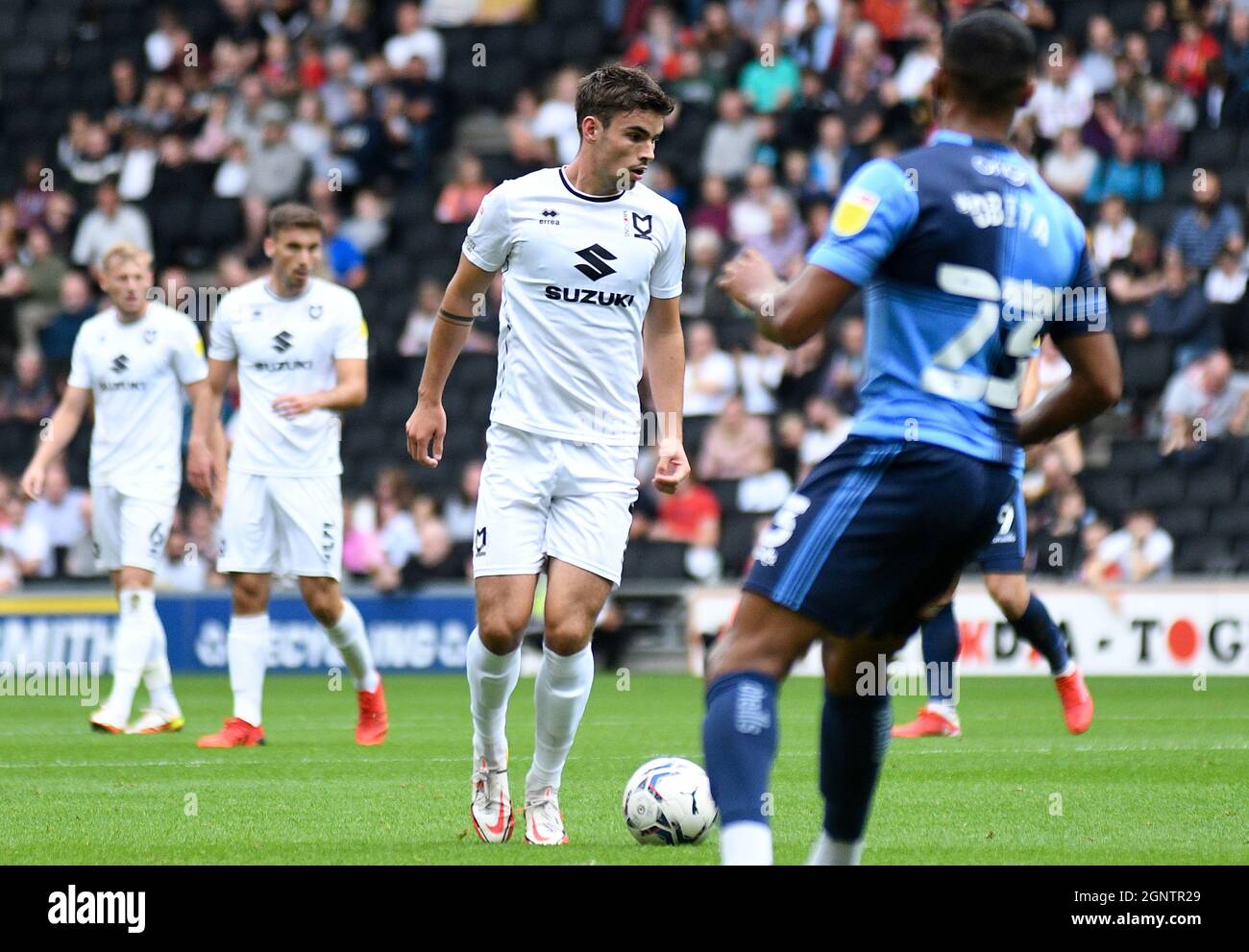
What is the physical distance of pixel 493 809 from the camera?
675 centimetres

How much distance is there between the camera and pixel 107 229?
2164 cm

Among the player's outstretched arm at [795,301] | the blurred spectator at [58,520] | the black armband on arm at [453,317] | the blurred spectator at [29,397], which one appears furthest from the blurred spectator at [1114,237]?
the player's outstretched arm at [795,301]

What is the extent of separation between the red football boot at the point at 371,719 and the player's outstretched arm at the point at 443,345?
406cm

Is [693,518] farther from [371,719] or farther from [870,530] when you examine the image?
[870,530]

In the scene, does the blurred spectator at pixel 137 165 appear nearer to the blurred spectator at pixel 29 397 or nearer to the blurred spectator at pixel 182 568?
the blurred spectator at pixel 29 397

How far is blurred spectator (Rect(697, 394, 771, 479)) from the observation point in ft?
57.3

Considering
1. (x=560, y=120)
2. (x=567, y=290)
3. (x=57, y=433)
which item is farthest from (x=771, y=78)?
(x=567, y=290)

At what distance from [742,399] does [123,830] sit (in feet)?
38.0

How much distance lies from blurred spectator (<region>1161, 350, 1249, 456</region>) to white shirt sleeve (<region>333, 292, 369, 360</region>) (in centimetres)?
812

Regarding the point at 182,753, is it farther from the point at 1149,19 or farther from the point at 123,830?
the point at 1149,19

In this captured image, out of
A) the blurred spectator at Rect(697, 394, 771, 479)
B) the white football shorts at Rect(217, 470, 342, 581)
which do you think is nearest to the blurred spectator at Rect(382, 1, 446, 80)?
the blurred spectator at Rect(697, 394, 771, 479)

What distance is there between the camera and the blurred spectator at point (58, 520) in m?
19.4

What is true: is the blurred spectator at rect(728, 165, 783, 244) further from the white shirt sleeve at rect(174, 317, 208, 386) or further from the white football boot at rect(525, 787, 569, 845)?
the white football boot at rect(525, 787, 569, 845)

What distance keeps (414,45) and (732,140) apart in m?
4.60
